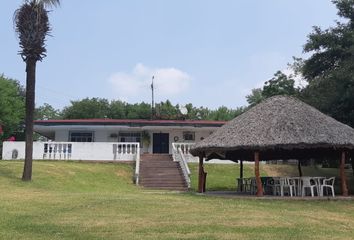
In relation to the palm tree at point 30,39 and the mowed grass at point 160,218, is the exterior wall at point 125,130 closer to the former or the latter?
the palm tree at point 30,39

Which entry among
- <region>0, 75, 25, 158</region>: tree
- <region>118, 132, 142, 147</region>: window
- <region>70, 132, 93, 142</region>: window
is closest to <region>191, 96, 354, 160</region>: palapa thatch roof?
<region>118, 132, 142, 147</region>: window

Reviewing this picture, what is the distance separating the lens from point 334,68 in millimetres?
27234

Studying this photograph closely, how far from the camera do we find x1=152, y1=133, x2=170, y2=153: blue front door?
3812 centimetres

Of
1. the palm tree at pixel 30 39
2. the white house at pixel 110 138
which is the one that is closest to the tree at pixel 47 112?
the white house at pixel 110 138

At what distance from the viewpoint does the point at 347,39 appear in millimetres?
26266

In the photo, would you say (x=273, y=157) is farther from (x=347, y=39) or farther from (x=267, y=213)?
(x=267, y=213)

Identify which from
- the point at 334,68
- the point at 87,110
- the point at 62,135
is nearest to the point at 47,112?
the point at 87,110

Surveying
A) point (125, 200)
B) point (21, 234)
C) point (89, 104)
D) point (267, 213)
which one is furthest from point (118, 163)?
point (89, 104)

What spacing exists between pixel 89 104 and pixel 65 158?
33.3 metres

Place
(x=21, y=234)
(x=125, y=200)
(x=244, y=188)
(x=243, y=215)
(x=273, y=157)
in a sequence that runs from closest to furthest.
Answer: (x=21, y=234) → (x=243, y=215) → (x=125, y=200) → (x=244, y=188) → (x=273, y=157)

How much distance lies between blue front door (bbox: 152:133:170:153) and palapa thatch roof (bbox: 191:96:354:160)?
15782mm

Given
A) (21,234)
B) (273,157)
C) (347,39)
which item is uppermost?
(347,39)

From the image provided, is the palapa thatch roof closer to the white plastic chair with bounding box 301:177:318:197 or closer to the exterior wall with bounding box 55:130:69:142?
the white plastic chair with bounding box 301:177:318:197

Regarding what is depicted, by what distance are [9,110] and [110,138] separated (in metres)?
21.5
